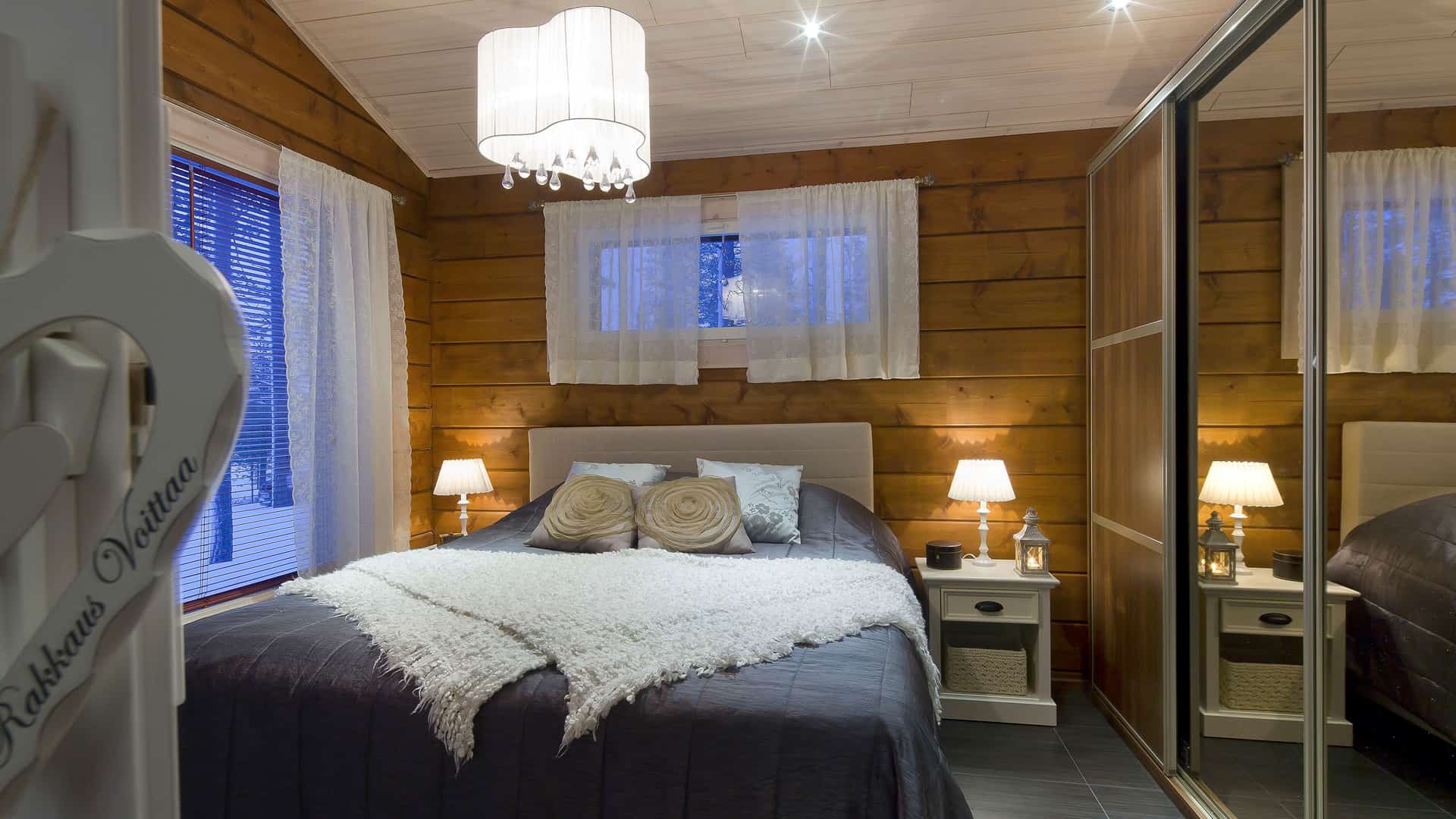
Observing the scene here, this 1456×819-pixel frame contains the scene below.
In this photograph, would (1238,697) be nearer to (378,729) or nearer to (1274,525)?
(1274,525)

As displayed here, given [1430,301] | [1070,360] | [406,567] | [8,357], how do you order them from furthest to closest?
[1070,360] → [406,567] → [1430,301] → [8,357]

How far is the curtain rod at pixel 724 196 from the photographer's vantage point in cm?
338

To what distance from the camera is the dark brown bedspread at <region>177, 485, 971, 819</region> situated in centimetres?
140

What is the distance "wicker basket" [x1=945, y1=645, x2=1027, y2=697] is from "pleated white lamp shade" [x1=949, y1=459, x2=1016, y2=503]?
0.57 metres

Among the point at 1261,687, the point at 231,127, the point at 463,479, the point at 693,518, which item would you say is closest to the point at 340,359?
the point at 463,479

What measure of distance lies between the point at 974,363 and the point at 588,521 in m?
1.75

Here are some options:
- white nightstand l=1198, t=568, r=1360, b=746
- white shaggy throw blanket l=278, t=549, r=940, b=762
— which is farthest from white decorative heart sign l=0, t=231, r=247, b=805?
white nightstand l=1198, t=568, r=1360, b=746

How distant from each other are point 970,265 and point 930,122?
0.62 metres

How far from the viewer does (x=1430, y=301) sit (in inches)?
52.4

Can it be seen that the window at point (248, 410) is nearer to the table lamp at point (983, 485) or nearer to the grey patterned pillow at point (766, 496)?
the grey patterned pillow at point (766, 496)

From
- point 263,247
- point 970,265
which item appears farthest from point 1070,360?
point 263,247

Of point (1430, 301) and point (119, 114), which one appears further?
point (1430, 301)

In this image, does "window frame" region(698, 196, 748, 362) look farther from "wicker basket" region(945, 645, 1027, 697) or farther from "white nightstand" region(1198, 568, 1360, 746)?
"white nightstand" region(1198, 568, 1360, 746)

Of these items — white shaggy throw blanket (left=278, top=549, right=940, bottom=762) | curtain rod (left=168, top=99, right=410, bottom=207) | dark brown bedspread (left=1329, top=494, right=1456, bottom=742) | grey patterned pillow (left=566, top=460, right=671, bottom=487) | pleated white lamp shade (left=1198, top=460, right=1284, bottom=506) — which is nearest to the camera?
dark brown bedspread (left=1329, top=494, right=1456, bottom=742)
